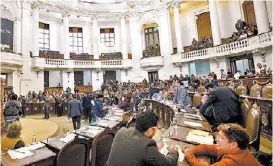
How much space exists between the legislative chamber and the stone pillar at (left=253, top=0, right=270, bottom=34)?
0.19 feet

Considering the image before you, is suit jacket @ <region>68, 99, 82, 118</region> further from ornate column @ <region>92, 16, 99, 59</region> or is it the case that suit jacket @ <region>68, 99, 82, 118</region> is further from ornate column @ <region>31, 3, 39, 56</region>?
ornate column @ <region>92, 16, 99, 59</region>

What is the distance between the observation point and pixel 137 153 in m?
1.47

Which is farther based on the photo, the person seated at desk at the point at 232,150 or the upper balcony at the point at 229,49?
the upper balcony at the point at 229,49

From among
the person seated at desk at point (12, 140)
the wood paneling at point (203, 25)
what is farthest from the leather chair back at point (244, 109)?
the wood paneling at point (203, 25)


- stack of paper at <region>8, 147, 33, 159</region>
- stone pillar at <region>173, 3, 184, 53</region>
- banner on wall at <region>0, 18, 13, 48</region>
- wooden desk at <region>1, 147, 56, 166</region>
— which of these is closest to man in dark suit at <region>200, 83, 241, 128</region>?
wooden desk at <region>1, 147, 56, 166</region>

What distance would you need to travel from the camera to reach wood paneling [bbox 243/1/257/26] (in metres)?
13.4

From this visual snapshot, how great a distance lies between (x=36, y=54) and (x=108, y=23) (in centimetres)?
882

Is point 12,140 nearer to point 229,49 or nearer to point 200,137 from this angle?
point 200,137

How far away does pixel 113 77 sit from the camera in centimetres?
1900

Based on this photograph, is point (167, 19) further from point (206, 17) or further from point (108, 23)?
point (108, 23)

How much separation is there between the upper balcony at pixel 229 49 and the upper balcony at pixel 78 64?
5296 millimetres

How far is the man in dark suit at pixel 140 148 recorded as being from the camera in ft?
4.75

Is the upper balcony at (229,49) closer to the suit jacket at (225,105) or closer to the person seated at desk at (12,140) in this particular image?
the suit jacket at (225,105)

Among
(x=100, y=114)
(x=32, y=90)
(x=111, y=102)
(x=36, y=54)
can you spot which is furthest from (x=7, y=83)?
(x=100, y=114)
